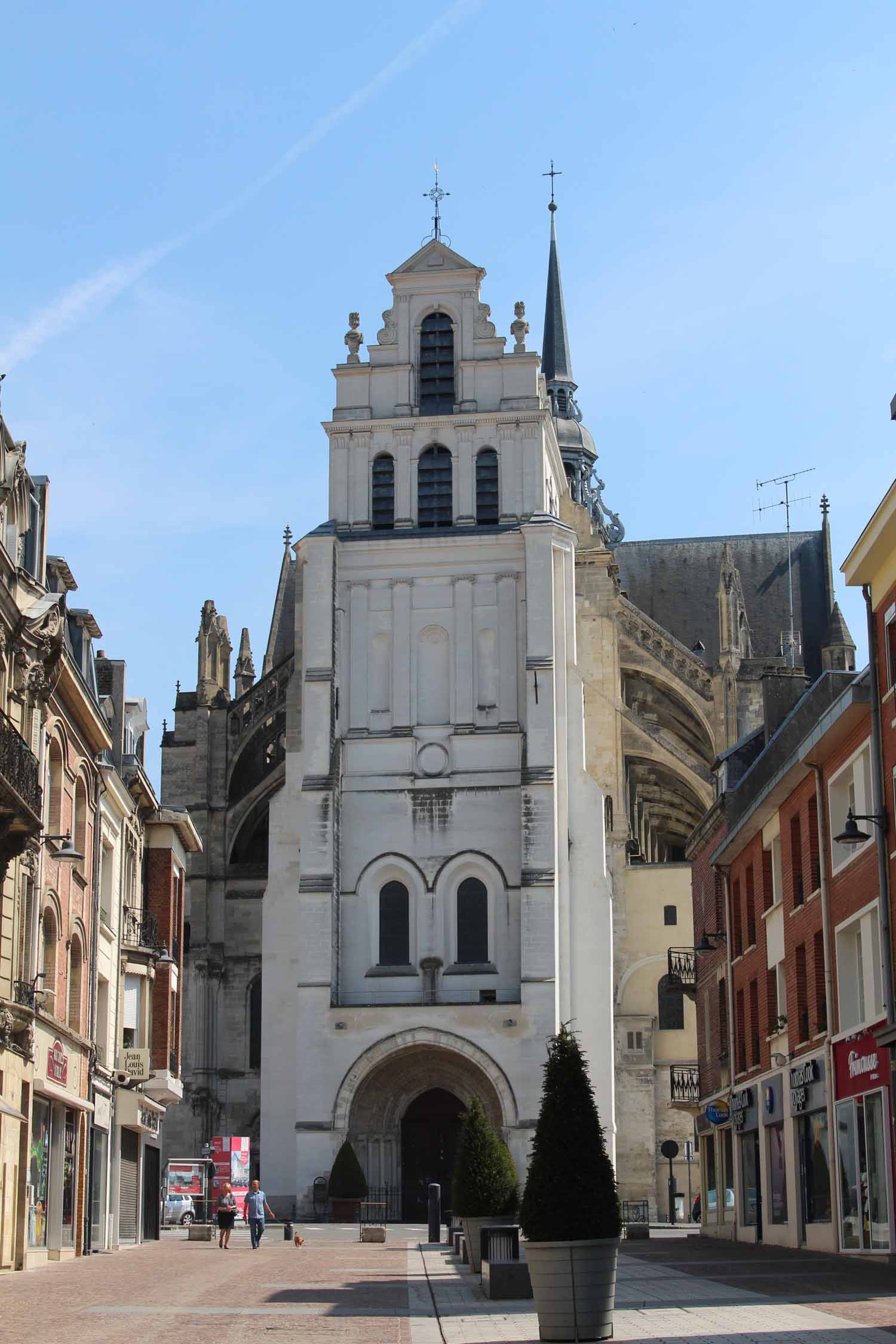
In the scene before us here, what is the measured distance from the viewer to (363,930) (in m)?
50.0

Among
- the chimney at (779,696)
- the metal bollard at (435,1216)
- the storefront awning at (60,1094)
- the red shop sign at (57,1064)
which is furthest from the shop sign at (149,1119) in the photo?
the chimney at (779,696)

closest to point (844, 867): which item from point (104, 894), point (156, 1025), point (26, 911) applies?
point (26, 911)

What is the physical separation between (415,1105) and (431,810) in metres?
7.80

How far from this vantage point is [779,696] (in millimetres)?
38375

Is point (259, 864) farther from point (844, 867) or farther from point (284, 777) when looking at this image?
point (844, 867)

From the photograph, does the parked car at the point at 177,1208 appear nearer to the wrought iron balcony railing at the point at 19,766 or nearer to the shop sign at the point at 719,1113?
the shop sign at the point at 719,1113

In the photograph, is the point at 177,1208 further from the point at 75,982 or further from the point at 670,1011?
the point at 75,982

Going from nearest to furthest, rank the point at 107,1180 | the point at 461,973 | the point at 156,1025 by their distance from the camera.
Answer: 1. the point at 107,1180
2. the point at 156,1025
3. the point at 461,973

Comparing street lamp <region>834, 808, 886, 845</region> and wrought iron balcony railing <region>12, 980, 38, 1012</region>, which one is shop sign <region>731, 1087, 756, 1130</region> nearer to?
street lamp <region>834, 808, 886, 845</region>

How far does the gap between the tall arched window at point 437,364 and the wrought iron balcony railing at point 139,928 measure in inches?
814

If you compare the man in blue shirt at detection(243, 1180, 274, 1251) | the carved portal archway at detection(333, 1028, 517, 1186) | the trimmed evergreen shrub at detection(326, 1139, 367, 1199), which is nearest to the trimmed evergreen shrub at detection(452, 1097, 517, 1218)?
the man in blue shirt at detection(243, 1180, 274, 1251)

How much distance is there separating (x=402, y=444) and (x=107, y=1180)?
83.0ft

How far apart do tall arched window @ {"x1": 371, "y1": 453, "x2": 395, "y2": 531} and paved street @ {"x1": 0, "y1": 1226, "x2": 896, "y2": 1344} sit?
1080 inches

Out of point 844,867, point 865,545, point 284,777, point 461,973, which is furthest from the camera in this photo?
point 284,777
